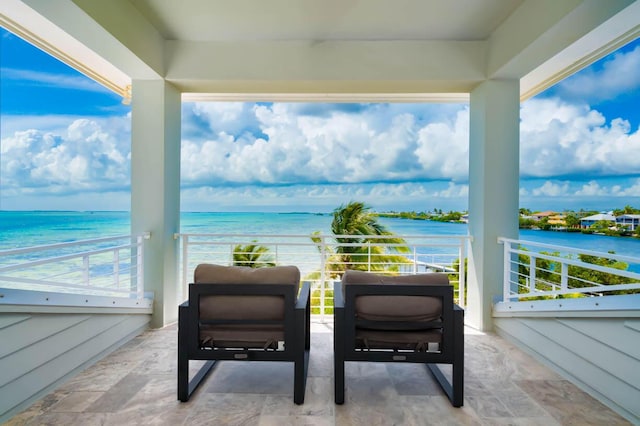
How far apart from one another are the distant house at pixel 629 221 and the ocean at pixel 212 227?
18 centimetres

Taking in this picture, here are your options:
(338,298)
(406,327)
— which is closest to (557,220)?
(406,327)

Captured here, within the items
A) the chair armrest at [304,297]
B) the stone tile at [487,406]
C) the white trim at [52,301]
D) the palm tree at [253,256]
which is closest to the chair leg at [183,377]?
the chair armrest at [304,297]

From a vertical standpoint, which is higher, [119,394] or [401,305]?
[401,305]

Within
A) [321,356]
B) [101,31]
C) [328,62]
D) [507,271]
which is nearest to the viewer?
[101,31]

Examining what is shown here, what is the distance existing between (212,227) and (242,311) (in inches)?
520

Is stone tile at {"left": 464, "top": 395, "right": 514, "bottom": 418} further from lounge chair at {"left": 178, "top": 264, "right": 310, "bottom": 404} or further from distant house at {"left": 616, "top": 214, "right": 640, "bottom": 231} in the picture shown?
distant house at {"left": 616, "top": 214, "right": 640, "bottom": 231}

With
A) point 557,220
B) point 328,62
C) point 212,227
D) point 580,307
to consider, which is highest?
point 328,62

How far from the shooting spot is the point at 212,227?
14.5 metres

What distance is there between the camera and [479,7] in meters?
2.82

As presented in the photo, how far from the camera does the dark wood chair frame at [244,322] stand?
2.00 m

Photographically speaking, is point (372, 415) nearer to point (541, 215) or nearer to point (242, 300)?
point (242, 300)

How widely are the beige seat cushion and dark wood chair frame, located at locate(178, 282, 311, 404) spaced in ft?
0.10

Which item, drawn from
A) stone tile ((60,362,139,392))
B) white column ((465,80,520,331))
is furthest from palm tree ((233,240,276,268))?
white column ((465,80,520,331))

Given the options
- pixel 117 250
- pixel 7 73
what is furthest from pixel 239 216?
pixel 117 250
